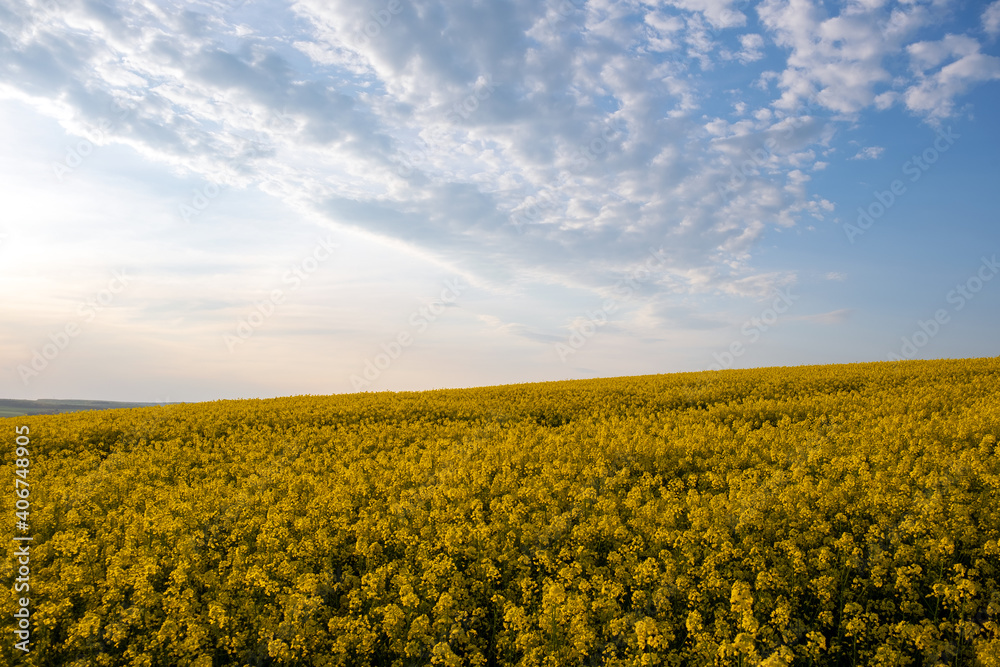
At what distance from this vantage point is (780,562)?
7543mm

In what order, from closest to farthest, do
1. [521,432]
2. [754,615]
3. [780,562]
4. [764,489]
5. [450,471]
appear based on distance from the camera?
[754,615], [780,562], [764,489], [450,471], [521,432]

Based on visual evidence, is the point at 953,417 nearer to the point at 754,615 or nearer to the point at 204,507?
the point at 754,615

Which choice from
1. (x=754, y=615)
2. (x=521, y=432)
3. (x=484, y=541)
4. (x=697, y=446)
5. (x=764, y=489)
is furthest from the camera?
(x=521, y=432)

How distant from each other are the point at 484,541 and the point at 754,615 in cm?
375

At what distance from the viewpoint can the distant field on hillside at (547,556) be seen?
21.5 ft

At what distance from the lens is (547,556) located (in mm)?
7789

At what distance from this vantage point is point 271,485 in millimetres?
11945

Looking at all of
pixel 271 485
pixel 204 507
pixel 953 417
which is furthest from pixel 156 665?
pixel 953 417

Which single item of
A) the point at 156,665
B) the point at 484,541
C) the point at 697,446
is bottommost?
the point at 156,665

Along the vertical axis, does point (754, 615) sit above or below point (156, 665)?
above

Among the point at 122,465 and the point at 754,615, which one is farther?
the point at 122,465

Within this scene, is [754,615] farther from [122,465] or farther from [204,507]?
[122,465]

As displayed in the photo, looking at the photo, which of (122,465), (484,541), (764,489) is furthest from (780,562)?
(122,465)

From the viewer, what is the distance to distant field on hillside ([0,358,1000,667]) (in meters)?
6.54
